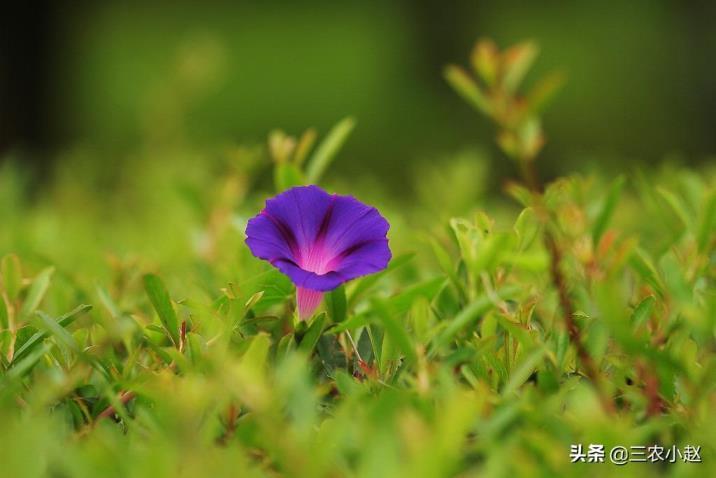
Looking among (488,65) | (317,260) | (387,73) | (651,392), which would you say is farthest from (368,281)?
(387,73)

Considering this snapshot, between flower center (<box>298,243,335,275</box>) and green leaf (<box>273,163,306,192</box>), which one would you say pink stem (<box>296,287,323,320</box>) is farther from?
green leaf (<box>273,163,306,192</box>)

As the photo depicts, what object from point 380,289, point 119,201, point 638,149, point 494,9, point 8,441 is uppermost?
point 494,9

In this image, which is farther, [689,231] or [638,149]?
[638,149]

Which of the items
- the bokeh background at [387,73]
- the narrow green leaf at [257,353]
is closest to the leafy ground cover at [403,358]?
→ the narrow green leaf at [257,353]

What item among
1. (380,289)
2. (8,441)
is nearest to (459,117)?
(380,289)

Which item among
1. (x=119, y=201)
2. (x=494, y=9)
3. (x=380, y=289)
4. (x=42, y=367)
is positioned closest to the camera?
(x=42, y=367)

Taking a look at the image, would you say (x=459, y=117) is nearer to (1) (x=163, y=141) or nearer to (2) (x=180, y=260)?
(1) (x=163, y=141)

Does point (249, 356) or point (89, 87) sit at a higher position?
point (89, 87)
